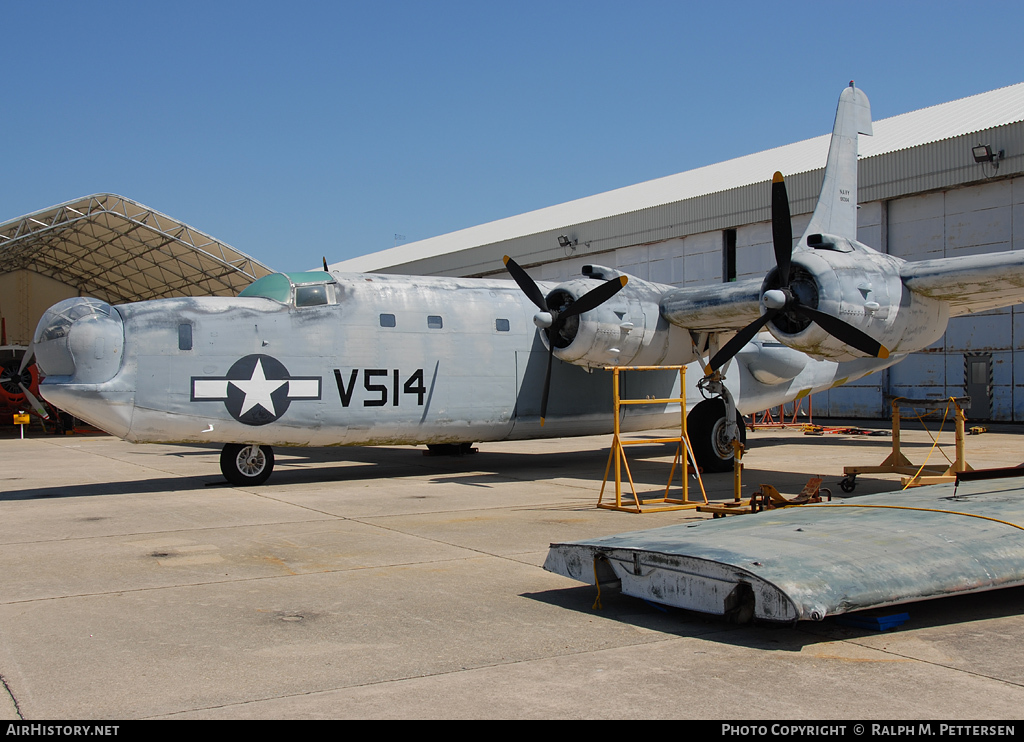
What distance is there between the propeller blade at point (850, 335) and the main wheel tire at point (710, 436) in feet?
14.7

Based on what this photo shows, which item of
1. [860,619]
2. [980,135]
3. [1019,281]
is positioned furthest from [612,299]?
[980,135]

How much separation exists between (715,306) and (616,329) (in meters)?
1.87

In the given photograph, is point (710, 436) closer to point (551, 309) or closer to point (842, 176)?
point (551, 309)

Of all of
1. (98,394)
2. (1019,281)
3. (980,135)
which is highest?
(980,135)

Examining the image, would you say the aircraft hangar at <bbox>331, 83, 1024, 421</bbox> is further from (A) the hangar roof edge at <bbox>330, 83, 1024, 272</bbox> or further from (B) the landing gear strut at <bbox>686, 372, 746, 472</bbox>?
(B) the landing gear strut at <bbox>686, 372, 746, 472</bbox>

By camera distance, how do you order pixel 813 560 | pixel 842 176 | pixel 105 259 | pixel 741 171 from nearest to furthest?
pixel 813 560
pixel 842 176
pixel 741 171
pixel 105 259

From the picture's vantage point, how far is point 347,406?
49.5 ft

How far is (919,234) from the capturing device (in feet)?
101

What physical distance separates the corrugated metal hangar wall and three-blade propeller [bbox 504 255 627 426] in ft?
61.5

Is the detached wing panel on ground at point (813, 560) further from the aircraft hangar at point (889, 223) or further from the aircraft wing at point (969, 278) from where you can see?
the aircraft hangar at point (889, 223)

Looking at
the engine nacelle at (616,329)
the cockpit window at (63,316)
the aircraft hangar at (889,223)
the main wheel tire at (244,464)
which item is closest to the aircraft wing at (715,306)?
the engine nacelle at (616,329)

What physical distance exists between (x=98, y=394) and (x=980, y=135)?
90.4ft

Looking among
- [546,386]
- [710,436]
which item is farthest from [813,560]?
[710,436]

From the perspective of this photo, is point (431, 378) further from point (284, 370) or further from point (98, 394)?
point (98, 394)
